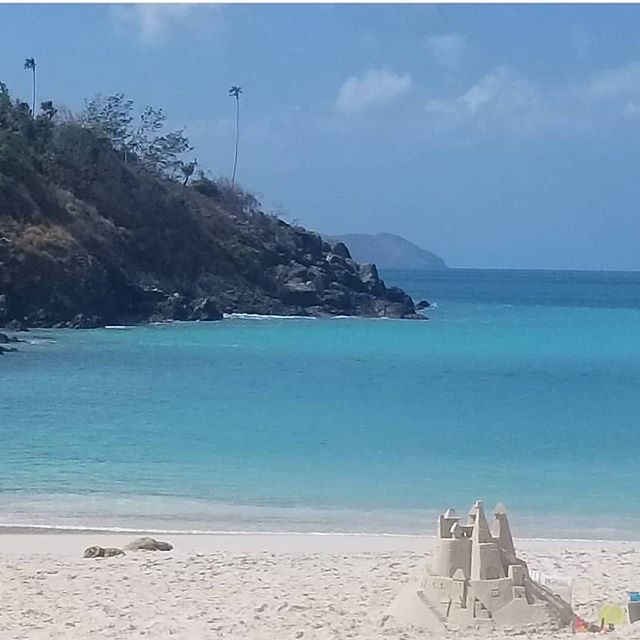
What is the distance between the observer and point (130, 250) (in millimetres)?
62219

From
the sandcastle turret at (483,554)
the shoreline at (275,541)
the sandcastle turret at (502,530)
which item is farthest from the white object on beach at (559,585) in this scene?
the shoreline at (275,541)

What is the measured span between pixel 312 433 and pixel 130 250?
40.0 meters

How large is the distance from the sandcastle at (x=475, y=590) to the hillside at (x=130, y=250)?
43620 millimetres

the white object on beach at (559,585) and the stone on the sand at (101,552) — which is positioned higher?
the white object on beach at (559,585)

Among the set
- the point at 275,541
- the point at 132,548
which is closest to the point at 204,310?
the point at 275,541

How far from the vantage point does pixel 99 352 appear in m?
40.8

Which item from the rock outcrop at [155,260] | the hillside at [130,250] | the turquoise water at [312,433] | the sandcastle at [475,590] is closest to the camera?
the sandcastle at [475,590]

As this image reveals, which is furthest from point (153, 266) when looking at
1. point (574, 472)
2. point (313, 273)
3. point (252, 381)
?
point (574, 472)

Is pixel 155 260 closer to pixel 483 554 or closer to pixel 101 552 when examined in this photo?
pixel 101 552

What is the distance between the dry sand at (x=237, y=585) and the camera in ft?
28.5

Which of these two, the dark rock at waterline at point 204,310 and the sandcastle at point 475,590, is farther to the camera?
the dark rock at waterline at point 204,310

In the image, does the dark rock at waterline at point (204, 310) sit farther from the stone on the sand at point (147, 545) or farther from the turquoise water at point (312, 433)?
the stone on the sand at point (147, 545)

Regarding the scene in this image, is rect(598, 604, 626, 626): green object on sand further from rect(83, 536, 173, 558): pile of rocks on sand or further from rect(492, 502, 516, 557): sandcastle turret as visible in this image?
rect(83, 536, 173, 558): pile of rocks on sand

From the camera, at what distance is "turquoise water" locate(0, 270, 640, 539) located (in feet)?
52.9
